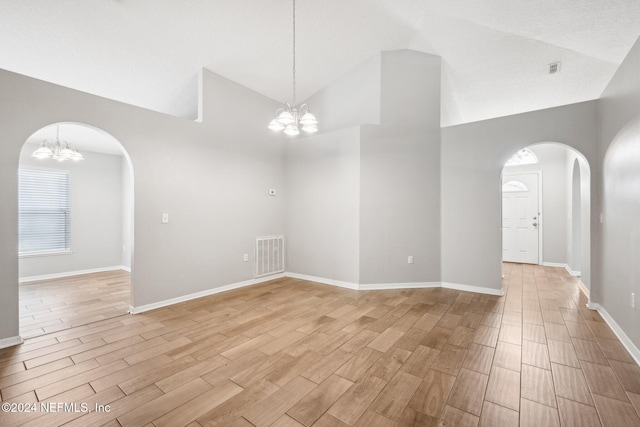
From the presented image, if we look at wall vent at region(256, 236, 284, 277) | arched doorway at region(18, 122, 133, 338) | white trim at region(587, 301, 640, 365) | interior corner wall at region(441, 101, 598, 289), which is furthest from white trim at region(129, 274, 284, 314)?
white trim at region(587, 301, 640, 365)

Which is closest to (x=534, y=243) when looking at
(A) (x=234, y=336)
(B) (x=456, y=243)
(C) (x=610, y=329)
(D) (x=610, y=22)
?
(B) (x=456, y=243)

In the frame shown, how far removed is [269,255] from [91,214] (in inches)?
165

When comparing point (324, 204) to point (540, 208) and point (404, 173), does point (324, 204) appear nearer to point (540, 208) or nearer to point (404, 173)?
point (404, 173)

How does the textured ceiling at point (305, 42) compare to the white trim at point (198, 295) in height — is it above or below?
above

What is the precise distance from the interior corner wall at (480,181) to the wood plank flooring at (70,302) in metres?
4.91

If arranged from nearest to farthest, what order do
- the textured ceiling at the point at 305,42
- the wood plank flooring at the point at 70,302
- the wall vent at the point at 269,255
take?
1. the textured ceiling at the point at 305,42
2. the wood plank flooring at the point at 70,302
3. the wall vent at the point at 269,255

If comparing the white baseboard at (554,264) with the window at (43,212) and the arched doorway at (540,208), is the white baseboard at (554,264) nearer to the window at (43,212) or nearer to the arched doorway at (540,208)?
the arched doorway at (540,208)

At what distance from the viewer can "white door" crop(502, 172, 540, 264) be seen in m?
6.35

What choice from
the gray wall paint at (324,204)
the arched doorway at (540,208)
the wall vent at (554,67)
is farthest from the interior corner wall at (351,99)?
the arched doorway at (540,208)

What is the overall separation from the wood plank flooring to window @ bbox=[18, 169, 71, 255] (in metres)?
0.78

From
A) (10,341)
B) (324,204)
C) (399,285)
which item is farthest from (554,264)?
(10,341)

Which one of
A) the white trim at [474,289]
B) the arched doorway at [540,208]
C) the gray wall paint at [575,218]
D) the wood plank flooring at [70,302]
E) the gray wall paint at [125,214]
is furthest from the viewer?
the gray wall paint at [125,214]

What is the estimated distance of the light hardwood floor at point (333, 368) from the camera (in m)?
1.65

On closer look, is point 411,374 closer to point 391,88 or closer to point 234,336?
point 234,336
